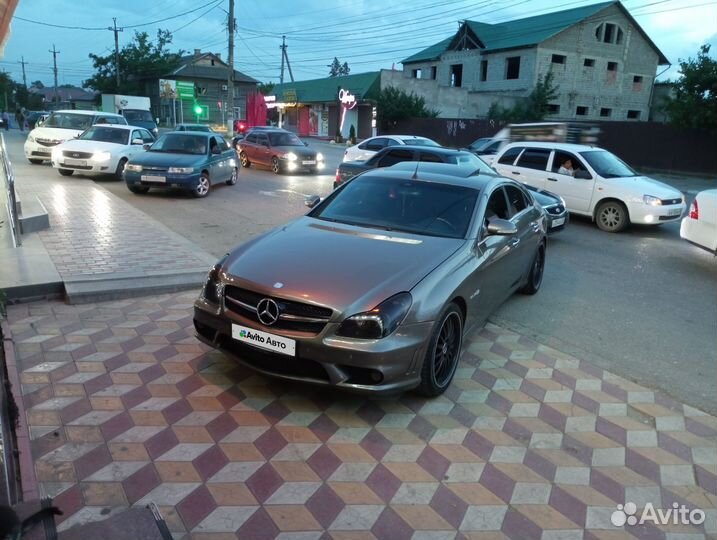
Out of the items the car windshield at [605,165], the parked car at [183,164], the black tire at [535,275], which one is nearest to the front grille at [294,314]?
the black tire at [535,275]

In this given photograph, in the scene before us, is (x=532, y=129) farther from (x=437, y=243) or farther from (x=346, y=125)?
(x=346, y=125)

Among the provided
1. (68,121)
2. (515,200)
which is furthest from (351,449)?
(68,121)

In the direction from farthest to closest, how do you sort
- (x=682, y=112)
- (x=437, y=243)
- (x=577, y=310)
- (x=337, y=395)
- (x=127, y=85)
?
(x=127, y=85) → (x=682, y=112) → (x=577, y=310) → (x=437, y=243) → (x=337, y=395)

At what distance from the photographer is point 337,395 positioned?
407 cm

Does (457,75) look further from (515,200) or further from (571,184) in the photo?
(515,200)

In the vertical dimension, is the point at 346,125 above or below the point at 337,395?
above

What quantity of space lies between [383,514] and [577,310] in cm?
425

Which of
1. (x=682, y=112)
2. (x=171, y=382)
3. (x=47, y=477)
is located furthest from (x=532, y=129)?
(x=47, y=477)

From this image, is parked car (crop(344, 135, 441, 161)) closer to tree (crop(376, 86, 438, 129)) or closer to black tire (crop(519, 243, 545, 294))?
black tire (crop(519, 243, 545, 294))

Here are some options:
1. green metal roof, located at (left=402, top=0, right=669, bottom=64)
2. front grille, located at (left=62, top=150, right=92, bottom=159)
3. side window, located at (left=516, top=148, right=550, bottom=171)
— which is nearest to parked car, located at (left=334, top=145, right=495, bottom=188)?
side window, located at (left=516, top=148, right=550, bottom=171)

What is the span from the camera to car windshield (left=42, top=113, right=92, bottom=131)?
1862 cm

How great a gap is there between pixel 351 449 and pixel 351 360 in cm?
54

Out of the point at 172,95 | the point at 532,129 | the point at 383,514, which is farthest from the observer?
the point at 172,95

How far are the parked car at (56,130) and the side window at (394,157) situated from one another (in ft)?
32.8
